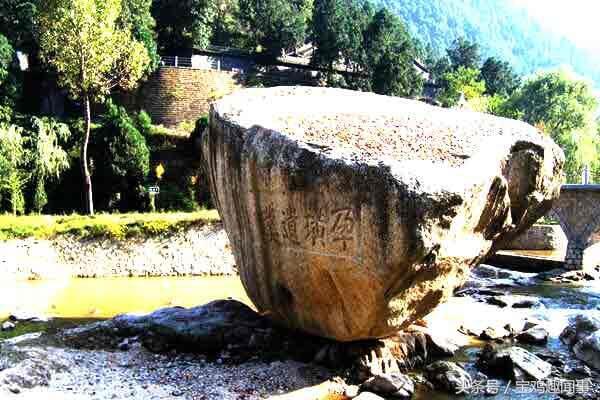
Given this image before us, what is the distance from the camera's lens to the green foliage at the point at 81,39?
2873 centimetres

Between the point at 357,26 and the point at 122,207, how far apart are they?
29.0m

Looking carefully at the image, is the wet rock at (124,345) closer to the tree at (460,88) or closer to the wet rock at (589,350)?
the wet rock at (589,350)

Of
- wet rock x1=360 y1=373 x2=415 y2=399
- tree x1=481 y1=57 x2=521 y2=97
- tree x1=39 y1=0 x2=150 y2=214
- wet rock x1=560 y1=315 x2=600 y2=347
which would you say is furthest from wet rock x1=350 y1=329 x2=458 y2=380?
tree x1=481 y1=57 x2=521 y2=97

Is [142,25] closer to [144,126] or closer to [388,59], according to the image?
[144,126]

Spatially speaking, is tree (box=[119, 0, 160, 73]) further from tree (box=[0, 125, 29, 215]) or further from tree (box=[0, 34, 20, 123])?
tree (box=[0, 125, 29, 215])

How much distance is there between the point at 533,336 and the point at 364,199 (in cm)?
898

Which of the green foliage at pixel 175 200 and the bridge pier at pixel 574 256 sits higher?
the green foliage at pixel 175 200

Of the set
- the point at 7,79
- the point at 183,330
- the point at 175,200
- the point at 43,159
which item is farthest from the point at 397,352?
the point at 7,79

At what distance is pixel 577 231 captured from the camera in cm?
3228

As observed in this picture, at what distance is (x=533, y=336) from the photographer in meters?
17.0

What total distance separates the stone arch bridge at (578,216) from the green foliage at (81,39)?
76.7 feet

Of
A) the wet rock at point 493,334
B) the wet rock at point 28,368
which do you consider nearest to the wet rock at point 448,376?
the wet rock at point 493,334

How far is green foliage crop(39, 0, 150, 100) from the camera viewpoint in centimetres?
2873

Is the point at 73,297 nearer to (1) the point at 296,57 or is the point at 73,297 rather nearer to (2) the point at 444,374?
(2) the point at 444,374
